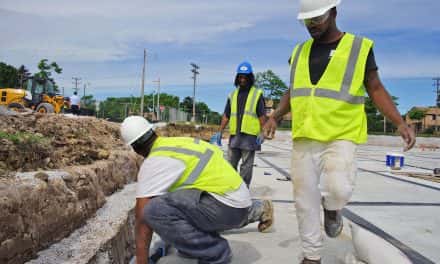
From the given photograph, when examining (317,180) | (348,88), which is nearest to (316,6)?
(348,88)

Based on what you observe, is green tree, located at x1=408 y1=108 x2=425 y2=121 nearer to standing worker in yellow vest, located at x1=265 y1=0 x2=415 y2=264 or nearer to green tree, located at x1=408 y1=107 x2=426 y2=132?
green tree, located at x1=408 y1=107 x2=426 y2=132

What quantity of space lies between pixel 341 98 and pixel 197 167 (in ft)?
3.04

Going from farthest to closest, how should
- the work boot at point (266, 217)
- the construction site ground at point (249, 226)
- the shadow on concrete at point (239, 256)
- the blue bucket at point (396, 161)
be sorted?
the blue bucket at point (396, 161)
the work boot at point (266, 217)
the shadow on concrete at point (239, 256)
the construction site ground at point (249, 226)

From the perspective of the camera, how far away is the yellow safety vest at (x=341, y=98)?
215cm

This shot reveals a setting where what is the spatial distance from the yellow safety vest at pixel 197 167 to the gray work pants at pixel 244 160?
5.33 ft

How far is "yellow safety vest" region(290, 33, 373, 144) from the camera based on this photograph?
2.15m

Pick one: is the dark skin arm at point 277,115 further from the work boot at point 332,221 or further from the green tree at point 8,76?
the green tree at point 8,76

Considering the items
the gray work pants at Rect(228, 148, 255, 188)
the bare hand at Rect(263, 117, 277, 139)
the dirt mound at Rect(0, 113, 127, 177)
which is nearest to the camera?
the bare hand at Rect(263, 117, 277, 139)

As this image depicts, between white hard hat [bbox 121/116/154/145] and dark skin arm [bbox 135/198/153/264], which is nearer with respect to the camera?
dark skin arm [bbox 135/198/153/264]

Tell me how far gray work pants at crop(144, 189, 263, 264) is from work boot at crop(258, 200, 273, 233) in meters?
0.64

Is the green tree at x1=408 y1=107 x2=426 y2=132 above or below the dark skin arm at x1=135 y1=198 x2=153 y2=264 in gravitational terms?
above

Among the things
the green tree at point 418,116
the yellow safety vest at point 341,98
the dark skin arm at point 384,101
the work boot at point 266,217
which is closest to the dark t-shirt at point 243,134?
the work boot at point 266,217

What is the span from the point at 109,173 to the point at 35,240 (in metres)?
1.60

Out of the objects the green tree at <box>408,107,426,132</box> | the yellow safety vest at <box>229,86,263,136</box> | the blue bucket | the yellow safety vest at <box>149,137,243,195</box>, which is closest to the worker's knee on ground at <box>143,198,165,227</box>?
the yellow safety vest at <box>149,137,243,195</box>
